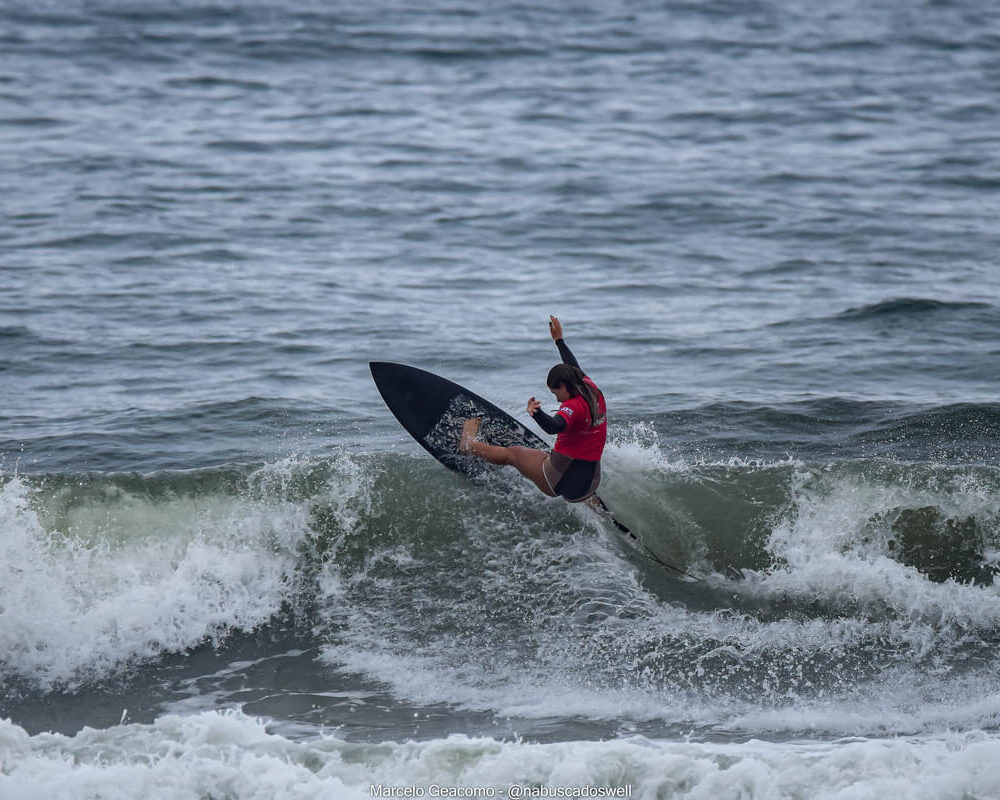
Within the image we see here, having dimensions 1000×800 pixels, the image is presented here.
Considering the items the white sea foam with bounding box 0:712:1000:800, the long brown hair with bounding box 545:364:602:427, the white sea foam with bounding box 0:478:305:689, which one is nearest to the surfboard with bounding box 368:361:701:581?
the long brown hair with bounding box 545:364:602:427

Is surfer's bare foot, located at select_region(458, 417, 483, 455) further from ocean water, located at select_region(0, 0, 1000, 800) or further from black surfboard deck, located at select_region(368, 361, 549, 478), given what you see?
ocean water, located at select_region(0, 0, 1000, 800)

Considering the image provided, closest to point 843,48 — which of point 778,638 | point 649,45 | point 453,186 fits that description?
point 649,45

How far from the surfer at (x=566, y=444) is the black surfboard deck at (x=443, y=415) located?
0.58 ft

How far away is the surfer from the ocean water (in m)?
0.35

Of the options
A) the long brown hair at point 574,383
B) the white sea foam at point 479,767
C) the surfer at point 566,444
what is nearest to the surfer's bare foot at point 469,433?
the surfer at point 566,444

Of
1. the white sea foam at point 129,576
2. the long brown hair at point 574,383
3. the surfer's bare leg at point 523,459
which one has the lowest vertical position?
the white sea foam at point 129,576

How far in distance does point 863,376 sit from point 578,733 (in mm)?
7587

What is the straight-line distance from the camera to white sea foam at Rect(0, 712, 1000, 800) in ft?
19.8

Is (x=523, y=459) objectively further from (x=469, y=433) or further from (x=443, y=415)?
(x=443, y=415)

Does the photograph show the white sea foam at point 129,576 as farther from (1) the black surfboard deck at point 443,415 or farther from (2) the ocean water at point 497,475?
(1) the black surfboard deck at point 443,415

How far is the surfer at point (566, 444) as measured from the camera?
8695 millimetres

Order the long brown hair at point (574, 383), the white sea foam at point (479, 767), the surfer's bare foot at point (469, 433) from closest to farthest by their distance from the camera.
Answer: the white sea foam at point (479, 767) < the long brown hair at point (574, 383) < the surfer's bare foot at point (469, 433)

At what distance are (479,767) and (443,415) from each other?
163 inches

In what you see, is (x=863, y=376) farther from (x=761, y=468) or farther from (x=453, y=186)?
(x=453, y=186)
